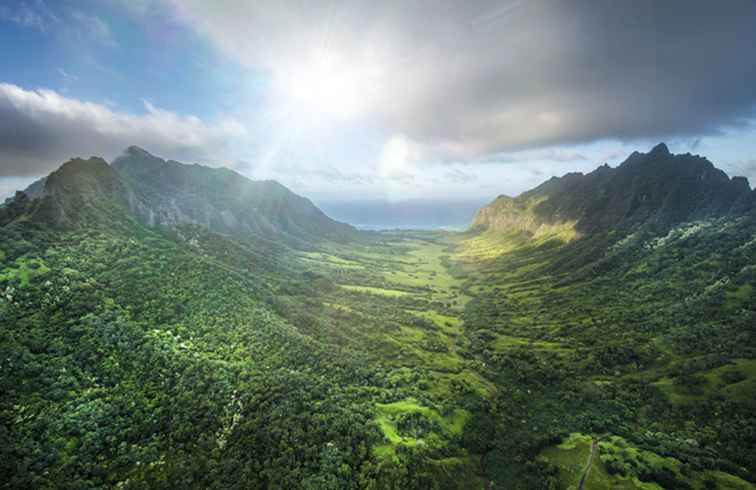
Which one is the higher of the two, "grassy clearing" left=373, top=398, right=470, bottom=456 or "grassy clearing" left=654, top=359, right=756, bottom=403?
"grassy clearing" left=654, top=359, right=756, bottom=403

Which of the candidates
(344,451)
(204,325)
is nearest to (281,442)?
(344,451)

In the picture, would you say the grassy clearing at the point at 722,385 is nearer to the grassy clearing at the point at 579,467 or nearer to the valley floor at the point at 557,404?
the valley floor at the point at 557,404

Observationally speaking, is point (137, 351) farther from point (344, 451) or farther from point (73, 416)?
point (344, 451)

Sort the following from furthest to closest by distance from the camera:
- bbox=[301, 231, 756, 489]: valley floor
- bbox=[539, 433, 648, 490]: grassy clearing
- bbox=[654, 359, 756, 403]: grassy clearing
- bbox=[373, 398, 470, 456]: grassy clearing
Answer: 1. bbox=[654, 359, 756, 403]: grassy clearing
2. bbox=[373, 398, 470, 456]: grassy clearing
3. bbox=[301, 231, 756, 489]: valley floor
4. bbox=[539, 433, 648, 490]: grassy clearing

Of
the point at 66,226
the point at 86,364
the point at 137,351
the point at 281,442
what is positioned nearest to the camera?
the point at 281,442

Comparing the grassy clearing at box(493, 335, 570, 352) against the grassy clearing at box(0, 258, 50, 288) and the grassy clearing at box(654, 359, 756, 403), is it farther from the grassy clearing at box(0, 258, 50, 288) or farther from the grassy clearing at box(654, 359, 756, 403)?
the grassy clearing at box(0, 258, 50, 288)

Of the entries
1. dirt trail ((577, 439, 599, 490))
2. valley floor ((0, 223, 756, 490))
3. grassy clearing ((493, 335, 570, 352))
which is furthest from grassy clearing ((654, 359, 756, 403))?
dirt trail ((577, 439, 599, 490))

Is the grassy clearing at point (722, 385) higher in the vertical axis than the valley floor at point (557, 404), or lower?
higher

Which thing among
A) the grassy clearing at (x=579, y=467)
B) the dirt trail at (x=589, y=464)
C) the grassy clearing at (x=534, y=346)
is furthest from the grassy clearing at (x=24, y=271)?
the grassy clearing at (x=534, y=346)

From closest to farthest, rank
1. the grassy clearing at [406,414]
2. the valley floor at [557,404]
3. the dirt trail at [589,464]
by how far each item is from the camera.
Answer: the dirt trail at [589,464]
the valley floor at [557,404]
the grassy clearing at [406,414]

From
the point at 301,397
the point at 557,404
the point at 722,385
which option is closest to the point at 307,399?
the point at 301,397

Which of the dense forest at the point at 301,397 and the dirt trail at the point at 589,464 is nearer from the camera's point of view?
the dense forest at the point at 301,397
